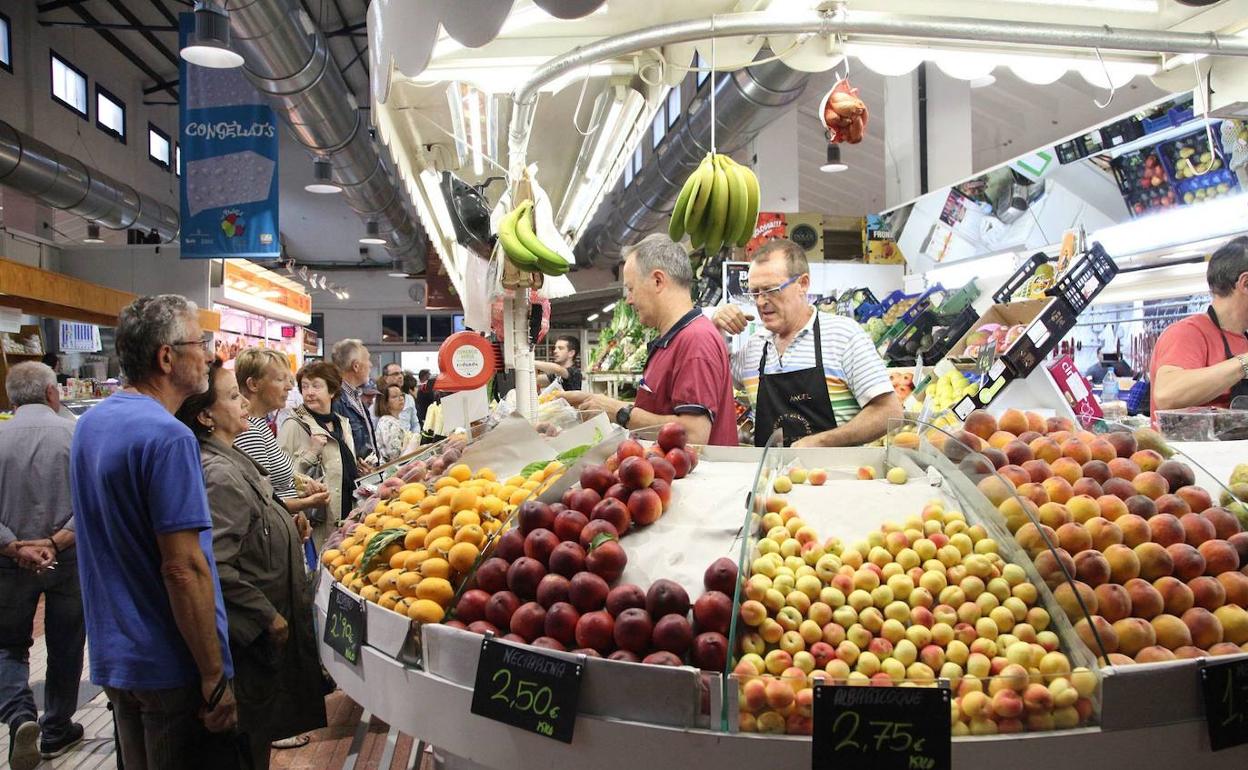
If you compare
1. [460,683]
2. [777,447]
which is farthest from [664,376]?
[460,683]

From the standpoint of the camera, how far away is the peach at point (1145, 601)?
4.99 ft

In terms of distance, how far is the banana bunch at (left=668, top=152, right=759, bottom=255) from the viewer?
3.55 meters

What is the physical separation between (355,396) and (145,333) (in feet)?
12.4

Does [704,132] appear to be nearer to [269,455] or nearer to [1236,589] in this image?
[269,455]

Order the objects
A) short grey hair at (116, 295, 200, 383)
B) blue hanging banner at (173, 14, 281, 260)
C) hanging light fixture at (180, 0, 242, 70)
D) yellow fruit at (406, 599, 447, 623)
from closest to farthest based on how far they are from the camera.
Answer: yellow fruit at (406, 599, 447, 623) → short grey hair at (116, 295, 200, 383) → hanging light fixture at (180, 0, 242, 70) → blue hanging banner at (173, 14, 281, 260)

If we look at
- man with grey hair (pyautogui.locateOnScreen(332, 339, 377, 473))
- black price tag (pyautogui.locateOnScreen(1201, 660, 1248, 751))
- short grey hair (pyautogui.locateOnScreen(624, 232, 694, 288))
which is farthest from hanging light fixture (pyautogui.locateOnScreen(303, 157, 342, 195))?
black price tag (pyautogui.locateOnScreen(1201, 660, 1248, 751))

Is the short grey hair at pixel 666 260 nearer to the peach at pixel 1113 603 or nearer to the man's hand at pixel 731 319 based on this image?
the man's hand at pixel 731 319

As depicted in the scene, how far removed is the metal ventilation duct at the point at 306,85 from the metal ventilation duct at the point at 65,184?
339 centimetres

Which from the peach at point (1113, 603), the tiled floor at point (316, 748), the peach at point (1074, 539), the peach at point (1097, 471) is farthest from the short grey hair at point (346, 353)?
the peach at point (1113, 603)

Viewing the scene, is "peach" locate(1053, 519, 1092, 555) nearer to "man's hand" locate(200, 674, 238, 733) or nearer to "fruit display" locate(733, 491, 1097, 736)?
"fruit display" locate(733, 491, 1097, 736)

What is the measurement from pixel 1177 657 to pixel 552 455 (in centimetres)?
157

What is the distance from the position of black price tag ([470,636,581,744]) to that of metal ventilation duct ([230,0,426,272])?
5.85 meters

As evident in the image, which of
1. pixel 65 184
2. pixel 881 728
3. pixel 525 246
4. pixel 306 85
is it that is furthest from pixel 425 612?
pixel 65 184

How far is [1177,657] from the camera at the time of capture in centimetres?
144
